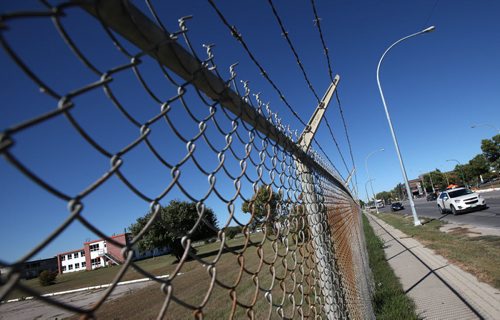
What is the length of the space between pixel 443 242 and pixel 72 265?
88091 millimetres

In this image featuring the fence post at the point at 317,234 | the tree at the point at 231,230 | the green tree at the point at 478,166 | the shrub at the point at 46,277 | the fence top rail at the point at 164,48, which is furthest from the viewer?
the green tree at the point at 478,166

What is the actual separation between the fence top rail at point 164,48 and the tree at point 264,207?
408 mm

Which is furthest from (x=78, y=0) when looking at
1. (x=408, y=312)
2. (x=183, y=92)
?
(x=408, y=312)

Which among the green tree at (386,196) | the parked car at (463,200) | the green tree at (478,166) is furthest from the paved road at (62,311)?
the green tree at (386,196)

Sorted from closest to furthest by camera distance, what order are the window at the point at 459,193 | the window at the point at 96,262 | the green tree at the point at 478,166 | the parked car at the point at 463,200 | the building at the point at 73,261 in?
1. the parked car at the point at 463,200
2. the window at the point at 459,193
3. the green tree at the point at 478,166
4. the window at the point at 96,262
5. the building at the point at 73,261

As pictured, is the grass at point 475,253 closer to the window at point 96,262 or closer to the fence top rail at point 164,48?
the fence top rail at point 164,48

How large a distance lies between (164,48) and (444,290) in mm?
7034

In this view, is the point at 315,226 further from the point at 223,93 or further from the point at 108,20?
the point at 108,20

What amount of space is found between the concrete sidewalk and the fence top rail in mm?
5063

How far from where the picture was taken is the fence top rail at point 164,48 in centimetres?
77

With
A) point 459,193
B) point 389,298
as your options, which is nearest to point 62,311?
point 389,298

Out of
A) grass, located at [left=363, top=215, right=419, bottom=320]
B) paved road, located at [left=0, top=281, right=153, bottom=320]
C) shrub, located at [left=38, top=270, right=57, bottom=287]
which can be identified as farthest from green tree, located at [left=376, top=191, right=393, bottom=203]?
grass, located at [left=363, top=215, right=419, bottom=320]

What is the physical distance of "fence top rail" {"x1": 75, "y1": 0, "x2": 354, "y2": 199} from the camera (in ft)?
2.53

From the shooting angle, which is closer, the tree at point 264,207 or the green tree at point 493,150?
the tree at point 264,207
